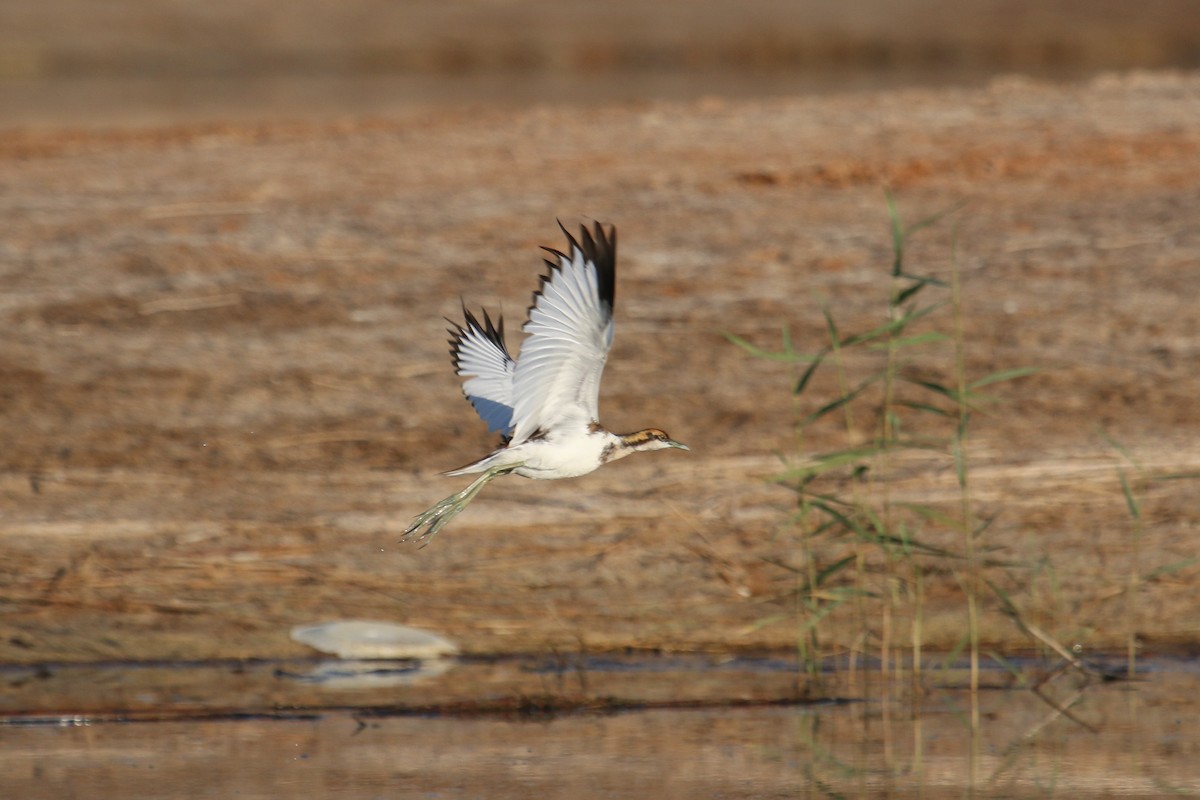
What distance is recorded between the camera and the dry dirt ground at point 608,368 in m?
7.71

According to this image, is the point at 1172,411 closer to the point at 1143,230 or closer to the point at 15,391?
the point at 1143,230

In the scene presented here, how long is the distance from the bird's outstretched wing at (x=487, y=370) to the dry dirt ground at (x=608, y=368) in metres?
1.30

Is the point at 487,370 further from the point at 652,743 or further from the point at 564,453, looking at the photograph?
the point at 652,743

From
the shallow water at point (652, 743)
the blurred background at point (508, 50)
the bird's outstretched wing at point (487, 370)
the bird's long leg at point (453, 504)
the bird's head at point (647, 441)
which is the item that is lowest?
the shallow water at point (652, 743)

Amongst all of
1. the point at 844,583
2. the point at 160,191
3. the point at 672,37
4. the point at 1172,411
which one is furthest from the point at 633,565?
the point at 672,37

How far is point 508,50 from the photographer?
23.8 m

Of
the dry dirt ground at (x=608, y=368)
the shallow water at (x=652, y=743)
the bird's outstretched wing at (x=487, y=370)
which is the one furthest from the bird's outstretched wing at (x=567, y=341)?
the dry dirt ground at (x=608, y=368)

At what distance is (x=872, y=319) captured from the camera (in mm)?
10070

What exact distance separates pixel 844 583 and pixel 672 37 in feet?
58.8

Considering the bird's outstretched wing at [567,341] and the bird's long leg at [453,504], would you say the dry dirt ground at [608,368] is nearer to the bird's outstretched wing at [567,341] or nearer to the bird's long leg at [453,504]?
the bird's long leg at [453,504]

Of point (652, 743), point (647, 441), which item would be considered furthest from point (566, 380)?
point (652, 743)

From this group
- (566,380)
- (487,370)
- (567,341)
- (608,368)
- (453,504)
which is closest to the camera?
(567,341)

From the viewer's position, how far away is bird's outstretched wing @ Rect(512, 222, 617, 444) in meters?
5.60

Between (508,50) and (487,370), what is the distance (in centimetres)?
1763
